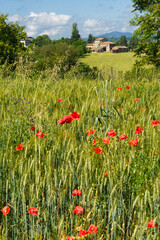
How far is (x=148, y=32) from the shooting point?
11.3 metres

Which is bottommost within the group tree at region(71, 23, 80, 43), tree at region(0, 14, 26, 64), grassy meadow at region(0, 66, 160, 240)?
grassy meadow at region(0, 66, 160, 240)

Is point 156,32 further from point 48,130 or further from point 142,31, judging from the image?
point 48,130

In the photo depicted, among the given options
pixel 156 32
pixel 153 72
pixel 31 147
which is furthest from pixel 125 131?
pixel 156 32

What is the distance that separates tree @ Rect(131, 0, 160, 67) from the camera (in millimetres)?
11102

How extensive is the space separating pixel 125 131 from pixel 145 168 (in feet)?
2.41

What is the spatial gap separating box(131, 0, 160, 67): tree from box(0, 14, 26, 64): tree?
17.9 feet

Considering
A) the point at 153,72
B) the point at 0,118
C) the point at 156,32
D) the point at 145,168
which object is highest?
the point at 156,32

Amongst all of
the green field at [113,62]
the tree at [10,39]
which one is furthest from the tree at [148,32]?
the tree at [10,39]

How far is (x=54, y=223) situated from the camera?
55.8 inches

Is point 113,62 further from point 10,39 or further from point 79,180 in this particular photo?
point 10,39

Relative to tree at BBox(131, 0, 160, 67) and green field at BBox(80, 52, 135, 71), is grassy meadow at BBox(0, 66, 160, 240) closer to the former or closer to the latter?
green field at BBox(80, 52, 135, 71)

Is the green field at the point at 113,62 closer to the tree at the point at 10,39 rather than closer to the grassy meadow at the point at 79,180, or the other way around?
the grassy meadow at the point at 79,180

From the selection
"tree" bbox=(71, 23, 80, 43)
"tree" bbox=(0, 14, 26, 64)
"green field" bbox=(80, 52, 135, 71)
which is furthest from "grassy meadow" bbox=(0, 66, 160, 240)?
"tree" bbox=(71, 23, 80, 43)

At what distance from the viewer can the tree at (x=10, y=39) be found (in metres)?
11.5
